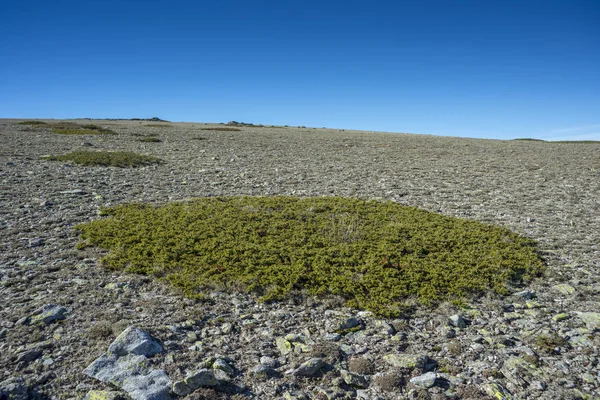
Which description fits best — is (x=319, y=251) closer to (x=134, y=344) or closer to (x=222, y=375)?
(x=222, y=375)

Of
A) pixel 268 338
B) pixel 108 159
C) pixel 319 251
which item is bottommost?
pixel 268 338

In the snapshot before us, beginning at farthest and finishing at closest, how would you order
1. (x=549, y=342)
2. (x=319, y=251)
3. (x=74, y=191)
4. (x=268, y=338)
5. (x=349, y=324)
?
(x=74, y=191), (x=319, y=251), (x=349, y=324), (x=268, y=338), (x=549, y=342)

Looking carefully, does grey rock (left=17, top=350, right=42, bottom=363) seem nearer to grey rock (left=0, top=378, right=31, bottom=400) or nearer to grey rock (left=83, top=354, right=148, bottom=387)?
grey rock (left=0, top=378, right=31, bottom=400)

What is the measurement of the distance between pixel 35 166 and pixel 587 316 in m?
23.8

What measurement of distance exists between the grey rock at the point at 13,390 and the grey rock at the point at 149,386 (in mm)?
1132

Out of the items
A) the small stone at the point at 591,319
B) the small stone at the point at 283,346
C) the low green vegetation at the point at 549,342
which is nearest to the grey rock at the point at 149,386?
the small stone at the point at 283,346

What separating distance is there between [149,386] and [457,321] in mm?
5095

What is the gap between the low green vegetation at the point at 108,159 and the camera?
71.8 ft

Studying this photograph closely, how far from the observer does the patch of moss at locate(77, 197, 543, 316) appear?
7.82 meters

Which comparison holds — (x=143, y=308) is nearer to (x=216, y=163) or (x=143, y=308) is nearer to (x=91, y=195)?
(x=91, y=195)

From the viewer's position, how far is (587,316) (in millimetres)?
6762

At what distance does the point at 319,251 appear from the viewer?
923cm

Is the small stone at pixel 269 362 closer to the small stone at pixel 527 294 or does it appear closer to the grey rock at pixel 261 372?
the grey rock at pixel 261 372

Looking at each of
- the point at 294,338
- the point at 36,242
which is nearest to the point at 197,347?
the point at 294,338
